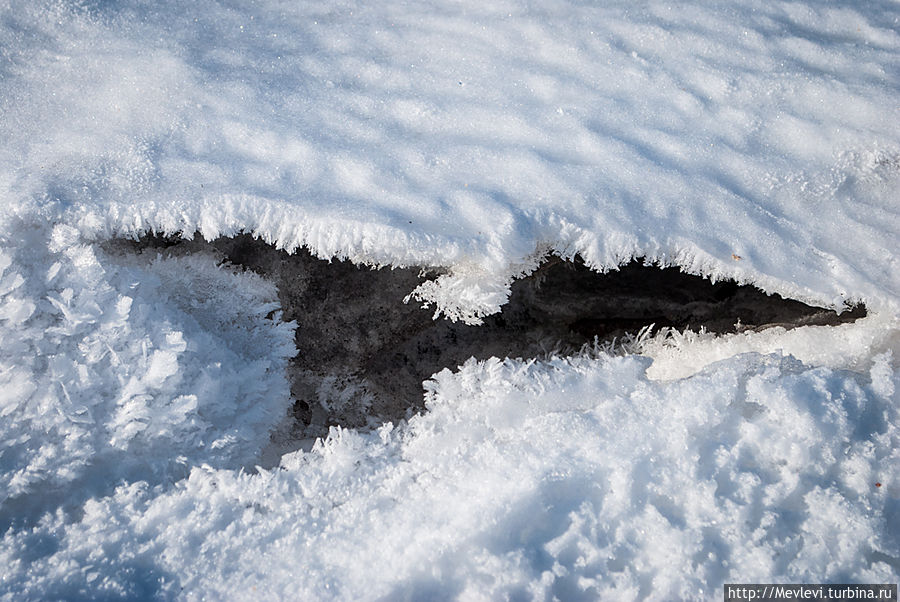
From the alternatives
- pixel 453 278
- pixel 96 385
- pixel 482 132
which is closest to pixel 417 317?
pixel 453 278

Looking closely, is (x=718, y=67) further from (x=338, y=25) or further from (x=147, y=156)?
(x=147, y=156)

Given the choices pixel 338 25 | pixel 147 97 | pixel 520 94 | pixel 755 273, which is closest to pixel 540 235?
pixel 520 94

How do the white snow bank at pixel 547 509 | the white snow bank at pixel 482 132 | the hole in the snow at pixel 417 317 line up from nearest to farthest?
the white snow bank at pixel 547 509
the white snow bank at pixel 482 132
the hole in the snow at pixel 417 317

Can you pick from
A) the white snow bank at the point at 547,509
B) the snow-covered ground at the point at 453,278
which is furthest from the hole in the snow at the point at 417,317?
the white snow bank at the point at 547,509

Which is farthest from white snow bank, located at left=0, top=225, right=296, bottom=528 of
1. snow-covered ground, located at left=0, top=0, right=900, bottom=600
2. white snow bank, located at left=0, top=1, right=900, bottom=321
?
white snow bank, located at left=0, top=1, right=900, bottom=321

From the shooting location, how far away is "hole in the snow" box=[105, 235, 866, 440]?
1440 millimetres

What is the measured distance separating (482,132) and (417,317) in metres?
0.44

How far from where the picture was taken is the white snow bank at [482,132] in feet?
4.26

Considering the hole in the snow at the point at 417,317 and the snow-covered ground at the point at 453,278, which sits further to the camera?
the hole in the snow at the point at 417,317

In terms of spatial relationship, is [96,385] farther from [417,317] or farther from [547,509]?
[547,509]

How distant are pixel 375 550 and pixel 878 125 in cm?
136

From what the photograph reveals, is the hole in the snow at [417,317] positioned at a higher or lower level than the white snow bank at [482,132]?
lower

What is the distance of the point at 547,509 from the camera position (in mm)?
1158

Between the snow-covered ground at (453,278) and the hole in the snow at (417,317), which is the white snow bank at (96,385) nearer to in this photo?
the snow-covered ground at (453,278)
